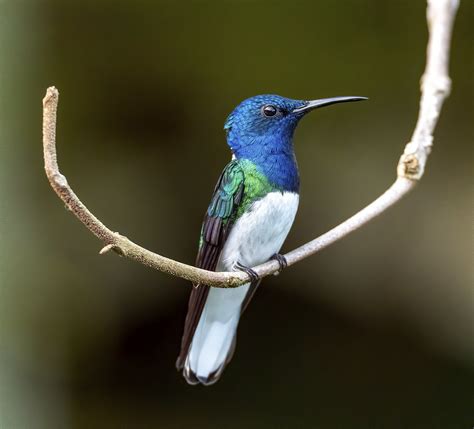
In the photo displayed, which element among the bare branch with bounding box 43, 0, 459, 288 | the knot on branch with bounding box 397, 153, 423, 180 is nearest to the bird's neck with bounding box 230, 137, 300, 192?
the bare branch with bounding box 43, 0, 459, 288

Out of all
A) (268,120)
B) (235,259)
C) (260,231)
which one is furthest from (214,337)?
(268,120)

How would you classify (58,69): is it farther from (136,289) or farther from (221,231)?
(221,231)

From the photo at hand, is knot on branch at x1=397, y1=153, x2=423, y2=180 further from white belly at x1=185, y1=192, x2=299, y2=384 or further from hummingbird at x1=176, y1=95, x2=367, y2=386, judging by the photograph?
white belly at x1=185, y1=192, x2=299, y2=384

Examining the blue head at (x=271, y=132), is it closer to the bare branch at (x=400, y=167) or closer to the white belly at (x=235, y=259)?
the white belly at (x=235, y=259)

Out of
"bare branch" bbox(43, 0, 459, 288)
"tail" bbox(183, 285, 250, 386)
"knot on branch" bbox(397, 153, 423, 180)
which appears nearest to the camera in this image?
"bare branch" bbox(43, 0, 459, 288)

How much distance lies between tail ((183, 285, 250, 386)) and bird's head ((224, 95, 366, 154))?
1.97 ft

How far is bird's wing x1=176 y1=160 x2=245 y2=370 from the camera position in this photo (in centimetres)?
197

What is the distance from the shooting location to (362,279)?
12.0 feet

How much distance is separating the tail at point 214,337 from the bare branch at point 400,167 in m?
0.72

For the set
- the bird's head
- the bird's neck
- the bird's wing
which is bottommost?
the bird's wing

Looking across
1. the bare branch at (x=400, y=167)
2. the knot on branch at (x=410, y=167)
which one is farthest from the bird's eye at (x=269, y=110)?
the knot on branch at (x=410, y=167)

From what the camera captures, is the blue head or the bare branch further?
the blue head

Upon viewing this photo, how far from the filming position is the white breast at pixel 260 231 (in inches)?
79.5

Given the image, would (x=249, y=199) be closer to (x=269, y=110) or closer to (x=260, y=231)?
(x=260, y=231)
